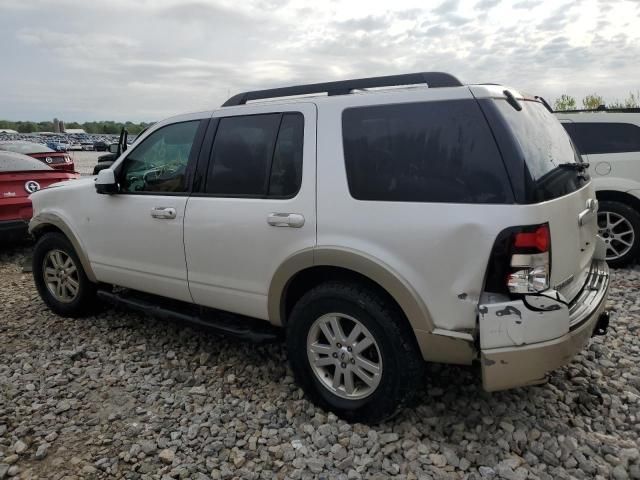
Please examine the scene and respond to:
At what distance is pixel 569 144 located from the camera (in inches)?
123

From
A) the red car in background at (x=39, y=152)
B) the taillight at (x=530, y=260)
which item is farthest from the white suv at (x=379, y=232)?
the red car in background at (x=39, y=152)

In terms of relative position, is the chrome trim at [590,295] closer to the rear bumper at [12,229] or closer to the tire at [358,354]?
the tire at [358,354]

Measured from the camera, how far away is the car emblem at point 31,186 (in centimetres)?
679

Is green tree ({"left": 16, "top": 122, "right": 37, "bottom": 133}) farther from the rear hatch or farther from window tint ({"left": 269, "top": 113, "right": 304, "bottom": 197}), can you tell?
the rear hatch

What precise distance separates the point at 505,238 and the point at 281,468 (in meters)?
1.59

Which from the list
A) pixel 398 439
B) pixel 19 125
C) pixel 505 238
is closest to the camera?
pixel 505 238

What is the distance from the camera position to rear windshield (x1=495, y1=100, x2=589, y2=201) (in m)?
2.38

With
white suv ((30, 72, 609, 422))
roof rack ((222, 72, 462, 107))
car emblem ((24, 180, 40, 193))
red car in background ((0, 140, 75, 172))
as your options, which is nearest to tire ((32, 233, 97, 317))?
white suv ((30, 72, 609, 422))

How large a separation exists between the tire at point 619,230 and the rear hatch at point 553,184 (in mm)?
3259

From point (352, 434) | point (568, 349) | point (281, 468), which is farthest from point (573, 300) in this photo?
point (281, 468)

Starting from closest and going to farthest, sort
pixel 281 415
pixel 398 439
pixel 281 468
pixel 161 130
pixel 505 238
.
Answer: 1. pixel 505 238
2. pixel 281 468
3. pixel 398 439
4. pixel 281 415
5. pixel 161 130

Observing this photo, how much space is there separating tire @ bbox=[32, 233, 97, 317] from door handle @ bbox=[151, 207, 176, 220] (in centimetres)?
131

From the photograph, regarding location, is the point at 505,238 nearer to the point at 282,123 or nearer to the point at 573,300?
the point at 573,300

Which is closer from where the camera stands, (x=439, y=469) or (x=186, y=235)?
(x=439, y=469)
